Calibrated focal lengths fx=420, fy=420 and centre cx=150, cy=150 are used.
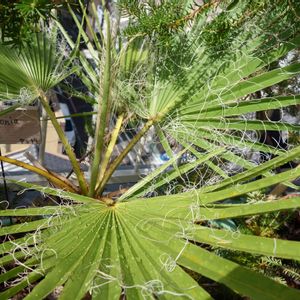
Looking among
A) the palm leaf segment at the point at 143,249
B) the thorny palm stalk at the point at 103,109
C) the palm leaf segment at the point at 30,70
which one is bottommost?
the palm leaf segment at the point at 143,249

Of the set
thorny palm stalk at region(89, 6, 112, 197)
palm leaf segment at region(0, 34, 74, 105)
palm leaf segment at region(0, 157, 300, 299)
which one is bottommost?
palm leaf segment at region(0, 157, 300, 299)

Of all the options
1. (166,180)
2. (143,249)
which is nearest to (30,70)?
(166,180)

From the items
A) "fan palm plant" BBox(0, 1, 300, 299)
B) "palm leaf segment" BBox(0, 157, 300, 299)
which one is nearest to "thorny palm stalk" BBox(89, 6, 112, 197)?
"fan palm plant" BBox(0, 1, 300, 299)

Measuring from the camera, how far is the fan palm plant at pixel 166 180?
66 centimetres

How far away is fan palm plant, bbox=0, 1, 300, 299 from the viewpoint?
659mm

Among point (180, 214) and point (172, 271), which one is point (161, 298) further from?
point (180, 214)

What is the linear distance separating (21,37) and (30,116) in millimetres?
618

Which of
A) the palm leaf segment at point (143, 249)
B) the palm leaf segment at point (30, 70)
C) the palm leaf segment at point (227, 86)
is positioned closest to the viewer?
the palm leaf segment at point (143, 249)

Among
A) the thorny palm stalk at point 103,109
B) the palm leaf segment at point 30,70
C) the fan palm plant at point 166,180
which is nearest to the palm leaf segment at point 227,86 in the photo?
the fan palm plant at point 166,180

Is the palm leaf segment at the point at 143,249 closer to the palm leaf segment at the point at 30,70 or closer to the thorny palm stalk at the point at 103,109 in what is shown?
the thorny palm stalk at the point at 103,109

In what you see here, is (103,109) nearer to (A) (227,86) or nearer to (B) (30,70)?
(A) (227,86)

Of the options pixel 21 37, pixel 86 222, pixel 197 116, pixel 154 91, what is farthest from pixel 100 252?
pixel 154 91

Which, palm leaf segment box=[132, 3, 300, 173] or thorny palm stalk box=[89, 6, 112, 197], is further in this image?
palm leaf segment box=[132, 3, 300, 173]

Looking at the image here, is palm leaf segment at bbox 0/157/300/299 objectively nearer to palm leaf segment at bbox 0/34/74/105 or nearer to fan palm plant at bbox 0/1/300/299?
fan palm plant at bbox 0/1/300/299
